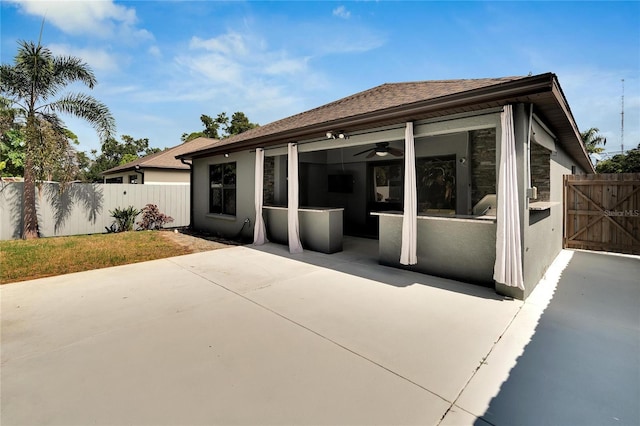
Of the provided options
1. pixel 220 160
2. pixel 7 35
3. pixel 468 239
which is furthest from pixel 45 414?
pixel 7 35

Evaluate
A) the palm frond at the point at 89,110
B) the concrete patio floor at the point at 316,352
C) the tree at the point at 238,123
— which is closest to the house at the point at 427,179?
the concrete patio floor at the point at 316,352

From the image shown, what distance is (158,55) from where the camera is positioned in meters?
9.64

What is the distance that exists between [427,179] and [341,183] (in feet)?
9.95

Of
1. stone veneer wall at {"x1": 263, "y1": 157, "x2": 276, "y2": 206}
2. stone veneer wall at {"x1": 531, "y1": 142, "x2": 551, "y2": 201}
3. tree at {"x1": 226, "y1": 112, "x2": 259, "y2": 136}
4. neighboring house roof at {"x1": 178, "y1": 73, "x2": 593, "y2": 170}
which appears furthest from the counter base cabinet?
tree at {"x1": 226, "y1": 112, "x2": 259, "y2": 136}

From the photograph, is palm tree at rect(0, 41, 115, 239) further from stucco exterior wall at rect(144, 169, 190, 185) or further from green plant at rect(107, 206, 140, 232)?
A: stucco exterior wall at rect(144, 169, 190, 185)

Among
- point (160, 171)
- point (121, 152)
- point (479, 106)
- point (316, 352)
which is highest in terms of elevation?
point (121, 152)

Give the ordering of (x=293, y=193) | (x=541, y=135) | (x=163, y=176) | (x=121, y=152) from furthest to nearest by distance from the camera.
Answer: (x=121, y=152) → (x=163, y=176) → (x=293, y=193) → (x=541, y=135)

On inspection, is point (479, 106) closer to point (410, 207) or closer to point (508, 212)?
point (508, 212)

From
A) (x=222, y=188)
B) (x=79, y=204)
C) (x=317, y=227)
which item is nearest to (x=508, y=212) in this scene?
(x=317, y=227)

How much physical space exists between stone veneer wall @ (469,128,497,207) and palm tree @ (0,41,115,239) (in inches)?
468

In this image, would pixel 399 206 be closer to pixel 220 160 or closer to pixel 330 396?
pixel 220 160

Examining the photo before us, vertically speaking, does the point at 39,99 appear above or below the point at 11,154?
below

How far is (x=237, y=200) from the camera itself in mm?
9508

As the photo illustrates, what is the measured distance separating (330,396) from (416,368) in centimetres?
85
